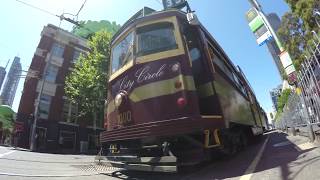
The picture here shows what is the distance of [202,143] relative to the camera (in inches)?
192

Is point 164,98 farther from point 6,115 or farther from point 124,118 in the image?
point 6,115

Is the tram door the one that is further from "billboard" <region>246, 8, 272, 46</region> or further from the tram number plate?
"billboard" <region>246, 8, 272, 46</region>

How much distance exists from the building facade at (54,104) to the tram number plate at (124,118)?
19.4m

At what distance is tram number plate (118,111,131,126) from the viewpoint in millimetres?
5575

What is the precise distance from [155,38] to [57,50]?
26.1 meters

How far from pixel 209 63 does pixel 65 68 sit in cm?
2639

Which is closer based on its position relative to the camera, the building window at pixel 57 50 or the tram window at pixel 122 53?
the tram window at pixel 122 53

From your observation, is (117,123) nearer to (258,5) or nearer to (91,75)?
(258,5)

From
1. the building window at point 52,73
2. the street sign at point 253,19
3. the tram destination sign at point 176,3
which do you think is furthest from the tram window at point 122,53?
the building window at point 52,73

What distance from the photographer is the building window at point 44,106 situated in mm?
25889

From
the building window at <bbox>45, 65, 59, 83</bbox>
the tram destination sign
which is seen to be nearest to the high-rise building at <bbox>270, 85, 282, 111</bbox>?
the building window at <bbox>45, 65, 59, 83</bbox>

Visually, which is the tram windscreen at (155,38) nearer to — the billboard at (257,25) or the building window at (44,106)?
the billboard at (257,25)

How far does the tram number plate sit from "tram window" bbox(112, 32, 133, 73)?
47.7 inches

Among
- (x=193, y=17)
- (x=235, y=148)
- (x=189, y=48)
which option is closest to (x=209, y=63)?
(x=189, y=48)
